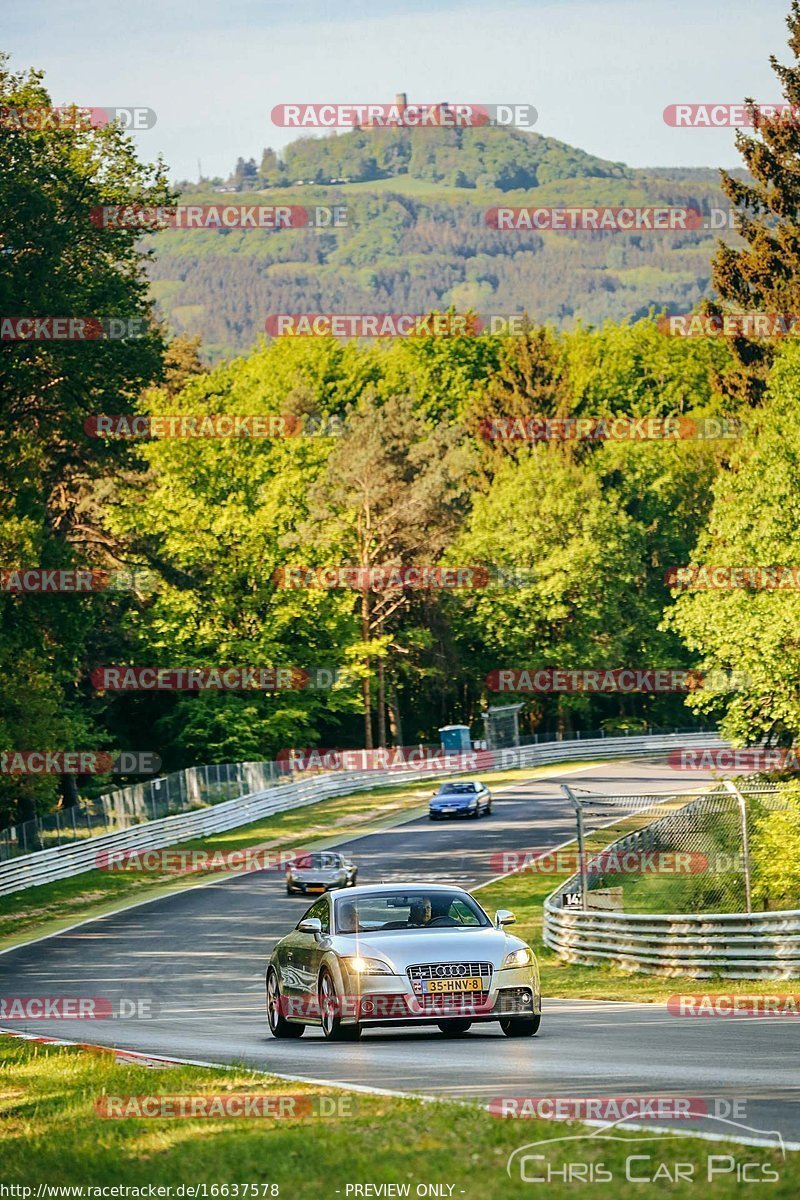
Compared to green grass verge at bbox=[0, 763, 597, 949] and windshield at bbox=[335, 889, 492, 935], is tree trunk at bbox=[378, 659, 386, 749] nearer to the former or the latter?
green grass verge at bbox=[0, 763, 597, 949]

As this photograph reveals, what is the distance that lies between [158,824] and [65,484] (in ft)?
43.5

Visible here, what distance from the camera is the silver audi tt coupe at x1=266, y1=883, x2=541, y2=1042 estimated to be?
13.9m

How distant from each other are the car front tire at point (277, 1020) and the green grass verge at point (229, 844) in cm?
1914

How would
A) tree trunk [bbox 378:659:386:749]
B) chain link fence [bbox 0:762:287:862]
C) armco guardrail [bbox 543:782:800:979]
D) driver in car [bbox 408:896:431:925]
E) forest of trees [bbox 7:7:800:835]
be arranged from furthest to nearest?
tree trunk [bbox 378:659:386:749] < chain link fence [bbox 0:762:287:862] < forest of trees [bbox 7:7:800:835] < armco guardrail [bbox 543:782:800:979] < driver in car [bbox 408:896:431:925]

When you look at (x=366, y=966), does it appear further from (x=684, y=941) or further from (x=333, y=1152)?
(x=684, y=941)

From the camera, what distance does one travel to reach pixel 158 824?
50.1 meters

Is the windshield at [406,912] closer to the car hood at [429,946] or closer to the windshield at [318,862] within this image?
the car hood at [429,946]

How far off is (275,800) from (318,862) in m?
19.3

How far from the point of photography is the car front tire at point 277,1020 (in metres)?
15.8

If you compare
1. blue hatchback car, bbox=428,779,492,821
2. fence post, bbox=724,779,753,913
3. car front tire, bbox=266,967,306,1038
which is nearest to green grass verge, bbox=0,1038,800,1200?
car front tire, bbox=266,967,306,1038

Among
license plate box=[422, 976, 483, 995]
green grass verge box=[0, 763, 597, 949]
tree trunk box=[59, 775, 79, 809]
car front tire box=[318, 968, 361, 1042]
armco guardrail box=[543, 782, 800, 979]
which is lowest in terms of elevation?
green grass verge box=[0, 763, 597, 949]

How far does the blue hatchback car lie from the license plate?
41.7m

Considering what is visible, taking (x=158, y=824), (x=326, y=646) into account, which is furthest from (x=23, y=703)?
(x=326, y=646)

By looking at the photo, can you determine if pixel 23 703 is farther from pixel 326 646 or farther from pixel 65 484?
pixel 326 646
